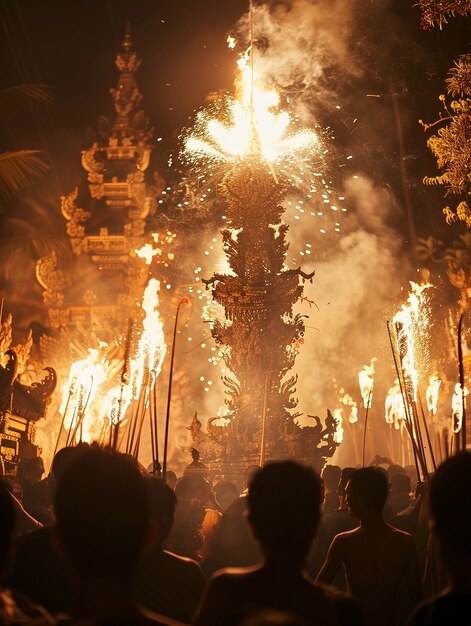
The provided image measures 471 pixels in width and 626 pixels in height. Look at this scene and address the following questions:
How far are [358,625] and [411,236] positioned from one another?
23.1 m

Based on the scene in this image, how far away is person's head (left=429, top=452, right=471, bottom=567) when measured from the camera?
8.01 ft

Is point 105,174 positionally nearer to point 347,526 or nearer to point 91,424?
point 91,424

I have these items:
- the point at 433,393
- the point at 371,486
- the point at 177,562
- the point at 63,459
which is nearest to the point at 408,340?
the point at 433,393

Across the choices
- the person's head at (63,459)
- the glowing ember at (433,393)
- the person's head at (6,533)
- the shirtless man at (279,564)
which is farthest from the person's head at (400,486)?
the person's head at (6,533)

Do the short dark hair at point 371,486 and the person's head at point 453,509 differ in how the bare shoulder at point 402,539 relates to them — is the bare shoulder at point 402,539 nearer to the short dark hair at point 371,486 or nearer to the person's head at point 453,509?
the short dark hair at point 371,486

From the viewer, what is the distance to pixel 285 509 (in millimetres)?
2510

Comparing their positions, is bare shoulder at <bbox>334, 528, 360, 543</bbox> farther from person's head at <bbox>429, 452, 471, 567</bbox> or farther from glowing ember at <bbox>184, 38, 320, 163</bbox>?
glowing ember at <bbox>184, 38, 320, 163</bbox>

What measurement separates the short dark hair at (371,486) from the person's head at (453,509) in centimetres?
166

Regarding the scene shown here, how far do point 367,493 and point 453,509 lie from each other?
1739mm

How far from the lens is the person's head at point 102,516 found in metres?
2.16

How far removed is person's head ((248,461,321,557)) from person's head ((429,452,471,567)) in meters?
0.37

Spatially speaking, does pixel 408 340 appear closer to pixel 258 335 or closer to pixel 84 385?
pixel 258 335

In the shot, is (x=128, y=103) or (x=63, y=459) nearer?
(x=63, y=459)

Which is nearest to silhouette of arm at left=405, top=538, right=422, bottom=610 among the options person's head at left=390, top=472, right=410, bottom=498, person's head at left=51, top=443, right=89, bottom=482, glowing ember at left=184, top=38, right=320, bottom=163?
person's head at left=51, top=443, right=89, bottom=482
